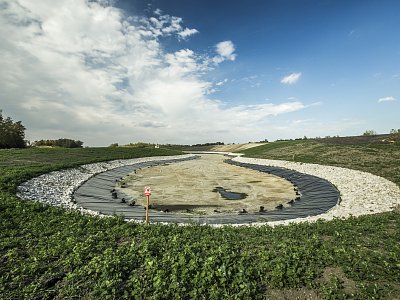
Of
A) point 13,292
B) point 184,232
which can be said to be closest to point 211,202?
point 184,232

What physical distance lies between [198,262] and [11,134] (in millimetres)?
70724

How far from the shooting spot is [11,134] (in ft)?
199

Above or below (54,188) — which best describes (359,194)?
below

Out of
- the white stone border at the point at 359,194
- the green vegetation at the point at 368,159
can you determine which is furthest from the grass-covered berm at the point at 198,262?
the green vegetation at the point at 368,159

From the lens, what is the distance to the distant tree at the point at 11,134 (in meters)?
59.4

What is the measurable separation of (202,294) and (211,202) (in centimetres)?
1347

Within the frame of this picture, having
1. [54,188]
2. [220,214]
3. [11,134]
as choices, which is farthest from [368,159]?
[11,134]

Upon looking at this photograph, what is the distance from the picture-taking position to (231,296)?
7.09m

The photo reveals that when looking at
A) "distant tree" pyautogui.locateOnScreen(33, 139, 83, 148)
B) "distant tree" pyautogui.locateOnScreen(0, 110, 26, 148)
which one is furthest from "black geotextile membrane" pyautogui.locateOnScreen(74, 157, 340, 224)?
"distant tree" pyautogui.locateOnScreen(33, 139, 83, 148)

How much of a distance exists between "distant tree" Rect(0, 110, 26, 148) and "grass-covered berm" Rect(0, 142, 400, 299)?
61.5m

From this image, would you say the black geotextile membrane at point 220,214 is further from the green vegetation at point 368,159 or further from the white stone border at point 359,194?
the green vegetation at point 368,159

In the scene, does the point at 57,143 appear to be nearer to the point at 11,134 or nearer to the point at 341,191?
the point at 11,134

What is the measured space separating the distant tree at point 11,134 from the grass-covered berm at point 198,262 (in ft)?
202

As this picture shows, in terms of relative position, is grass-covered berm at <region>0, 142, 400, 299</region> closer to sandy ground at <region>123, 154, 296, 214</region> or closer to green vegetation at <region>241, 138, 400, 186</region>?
sandy ground at <region>123, 154, 296, 214</region>
